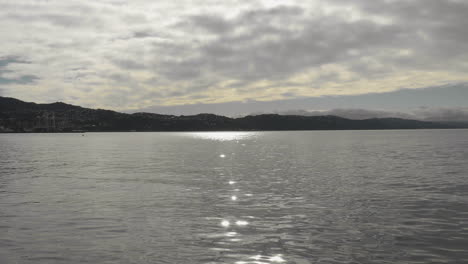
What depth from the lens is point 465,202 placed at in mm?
28969

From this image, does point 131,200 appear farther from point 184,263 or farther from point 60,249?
point 184,263

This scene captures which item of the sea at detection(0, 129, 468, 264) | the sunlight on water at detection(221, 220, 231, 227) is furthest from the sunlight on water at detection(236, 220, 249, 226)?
the sunlight on water at detection(221, 220, 231, 227)

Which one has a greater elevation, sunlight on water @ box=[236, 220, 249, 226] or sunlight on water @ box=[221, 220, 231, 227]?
sunlight on water @ box=[236, 220, 249, 226]

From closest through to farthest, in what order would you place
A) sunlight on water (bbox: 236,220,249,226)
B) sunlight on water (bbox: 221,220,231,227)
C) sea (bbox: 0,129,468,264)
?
sea (bbox: 0,129,468,264) < sunlight on water (bbox: 221,220,231,227) < sunlight on water (bbox: 236,220,249,226)

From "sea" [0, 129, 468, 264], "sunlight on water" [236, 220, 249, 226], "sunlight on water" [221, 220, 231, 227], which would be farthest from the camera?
"sunlight on water" [236, 220, 249, 226]

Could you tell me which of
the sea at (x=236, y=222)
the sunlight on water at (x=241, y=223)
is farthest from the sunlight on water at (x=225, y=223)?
the sunlight on water at (x=241, y=223)

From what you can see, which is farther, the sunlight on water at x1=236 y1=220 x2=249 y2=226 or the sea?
the sunlight on water at x1=236 y1=220 x2=249 y2=226

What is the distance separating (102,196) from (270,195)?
15227mm

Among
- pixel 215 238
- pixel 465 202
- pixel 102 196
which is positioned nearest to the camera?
pixel 215 238

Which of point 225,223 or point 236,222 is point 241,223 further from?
point 225,223

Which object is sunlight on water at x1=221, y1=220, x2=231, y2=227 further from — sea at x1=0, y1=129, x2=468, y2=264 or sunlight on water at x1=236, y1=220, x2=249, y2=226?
sunlight on water at x1=236, y1=220, x2=249, y2=226

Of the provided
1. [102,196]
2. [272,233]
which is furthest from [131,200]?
[272,233]

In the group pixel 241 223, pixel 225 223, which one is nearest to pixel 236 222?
pixel 241 223

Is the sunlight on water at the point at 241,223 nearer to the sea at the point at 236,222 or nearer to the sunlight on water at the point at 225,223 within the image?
the sea at the point at 236,222
